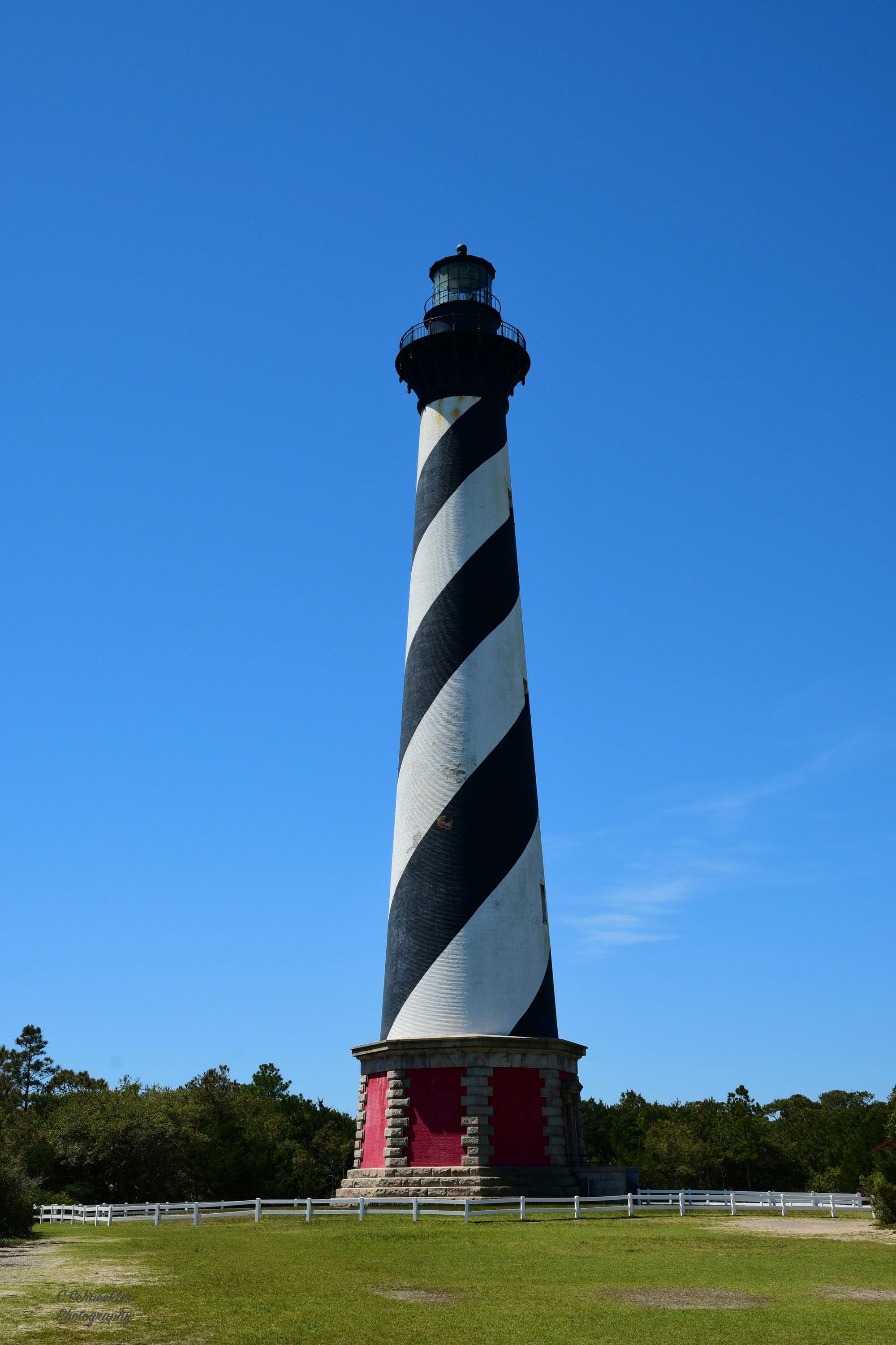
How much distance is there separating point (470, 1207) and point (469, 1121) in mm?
2224

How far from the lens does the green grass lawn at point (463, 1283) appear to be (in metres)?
10.6

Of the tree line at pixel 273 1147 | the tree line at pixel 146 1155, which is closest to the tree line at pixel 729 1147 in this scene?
the tree line at pixel 273 1147

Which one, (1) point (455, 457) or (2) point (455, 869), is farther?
(1) point (455, 457)

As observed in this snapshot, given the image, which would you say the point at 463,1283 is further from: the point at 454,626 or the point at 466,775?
the point at 454,626

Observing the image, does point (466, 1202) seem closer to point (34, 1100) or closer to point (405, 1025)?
point (405, 1025)

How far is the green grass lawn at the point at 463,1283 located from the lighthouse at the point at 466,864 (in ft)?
10.7

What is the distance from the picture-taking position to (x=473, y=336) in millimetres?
32094

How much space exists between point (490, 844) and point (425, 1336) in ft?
57.6

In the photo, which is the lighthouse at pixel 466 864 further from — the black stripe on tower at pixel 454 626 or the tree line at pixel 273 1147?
the tree line at pixel 273 1147

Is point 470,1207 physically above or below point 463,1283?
below

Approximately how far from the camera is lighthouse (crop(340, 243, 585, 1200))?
2536 cm

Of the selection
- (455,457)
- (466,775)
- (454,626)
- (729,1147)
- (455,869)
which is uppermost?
(455,457)

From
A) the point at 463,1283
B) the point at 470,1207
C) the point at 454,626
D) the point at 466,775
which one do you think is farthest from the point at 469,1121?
the point at 454,626

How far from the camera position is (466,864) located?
27.4 meters
